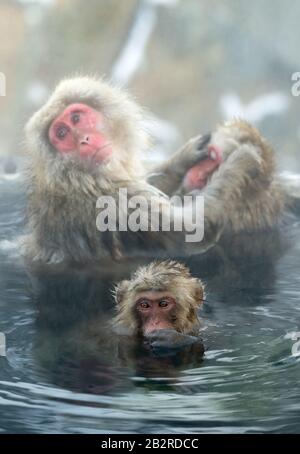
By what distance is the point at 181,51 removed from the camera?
5266mm

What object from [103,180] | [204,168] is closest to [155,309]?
[103,180]

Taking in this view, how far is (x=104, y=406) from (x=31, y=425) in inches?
9.7

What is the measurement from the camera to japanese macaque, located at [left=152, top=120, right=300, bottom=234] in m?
5.02

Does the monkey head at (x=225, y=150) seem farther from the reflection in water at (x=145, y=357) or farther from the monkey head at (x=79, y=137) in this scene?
the reflection in water at (x=145, y=357)

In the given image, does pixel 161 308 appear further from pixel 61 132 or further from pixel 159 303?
pixel 61 132

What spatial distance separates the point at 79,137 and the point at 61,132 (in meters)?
0.08

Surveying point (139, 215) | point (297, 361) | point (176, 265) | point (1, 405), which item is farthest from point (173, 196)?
point (1, 405)

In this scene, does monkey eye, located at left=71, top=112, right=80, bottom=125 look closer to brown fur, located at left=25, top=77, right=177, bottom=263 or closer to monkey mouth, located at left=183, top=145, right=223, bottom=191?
brown fur, located at left=25, top=77, right=177, bottom=263

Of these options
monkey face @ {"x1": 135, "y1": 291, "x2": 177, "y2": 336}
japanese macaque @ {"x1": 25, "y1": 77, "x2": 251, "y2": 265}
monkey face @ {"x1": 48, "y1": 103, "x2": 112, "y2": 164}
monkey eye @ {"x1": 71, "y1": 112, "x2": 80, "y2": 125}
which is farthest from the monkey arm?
monkey face @ {"x1": 135, "y1": 291, "x2": 177, "y2": 336}

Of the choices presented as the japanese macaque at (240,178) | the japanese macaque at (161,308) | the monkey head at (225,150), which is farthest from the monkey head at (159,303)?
the monkey head at (225,150)

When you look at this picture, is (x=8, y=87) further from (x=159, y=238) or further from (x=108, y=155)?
(x=159, y=238)

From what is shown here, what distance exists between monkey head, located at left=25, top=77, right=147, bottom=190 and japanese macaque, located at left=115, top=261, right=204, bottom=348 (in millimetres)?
699

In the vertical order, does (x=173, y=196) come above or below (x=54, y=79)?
below

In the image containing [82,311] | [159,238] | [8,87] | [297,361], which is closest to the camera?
[297,361]
